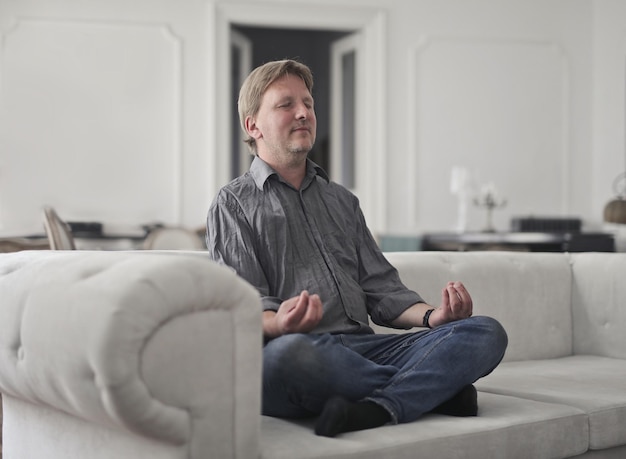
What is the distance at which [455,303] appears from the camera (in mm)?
2115

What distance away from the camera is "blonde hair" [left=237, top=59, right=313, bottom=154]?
2.29 metres

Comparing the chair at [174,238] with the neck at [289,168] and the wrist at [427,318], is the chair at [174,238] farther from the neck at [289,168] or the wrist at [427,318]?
the wrist at [427,318]

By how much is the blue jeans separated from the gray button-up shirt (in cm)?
14

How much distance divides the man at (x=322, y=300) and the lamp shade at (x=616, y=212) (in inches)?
165

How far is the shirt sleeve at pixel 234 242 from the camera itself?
2.06 meters

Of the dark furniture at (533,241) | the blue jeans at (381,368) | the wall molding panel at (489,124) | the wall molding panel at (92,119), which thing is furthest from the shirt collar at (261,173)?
the wall molding panel at (489,124)

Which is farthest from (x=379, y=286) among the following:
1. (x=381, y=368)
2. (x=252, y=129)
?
(x=252, y=129)

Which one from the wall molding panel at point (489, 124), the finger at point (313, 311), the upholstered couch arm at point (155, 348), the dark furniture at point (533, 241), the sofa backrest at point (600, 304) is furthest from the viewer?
the wall molding panel at point (489, 124)

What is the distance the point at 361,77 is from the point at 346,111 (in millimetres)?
382

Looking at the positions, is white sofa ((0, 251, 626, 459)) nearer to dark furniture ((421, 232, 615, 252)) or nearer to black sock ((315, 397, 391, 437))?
black sock ((315, 397, 391, 437))

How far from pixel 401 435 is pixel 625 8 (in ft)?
21.8

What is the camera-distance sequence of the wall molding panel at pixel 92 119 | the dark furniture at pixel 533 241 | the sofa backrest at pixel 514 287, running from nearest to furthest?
the sofa backrest at pixel 514 287 → the dark furniture at pixel 533 241 → the wall molding panel at pixel 92 119

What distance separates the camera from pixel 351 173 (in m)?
7.79

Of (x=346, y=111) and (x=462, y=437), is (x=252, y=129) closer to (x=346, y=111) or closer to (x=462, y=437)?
(x=462, y=437)
